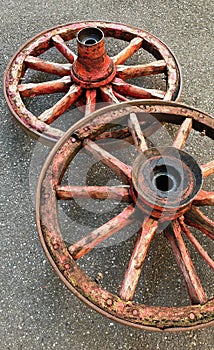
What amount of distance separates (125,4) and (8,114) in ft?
4.42

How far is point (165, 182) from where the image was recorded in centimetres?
162

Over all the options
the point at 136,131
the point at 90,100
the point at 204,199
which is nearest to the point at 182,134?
the point at 136,131

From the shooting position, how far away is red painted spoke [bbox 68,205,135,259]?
1.49 meters

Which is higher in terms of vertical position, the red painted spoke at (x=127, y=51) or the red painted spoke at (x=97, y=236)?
the red painted spoke at (x=127, y=51)

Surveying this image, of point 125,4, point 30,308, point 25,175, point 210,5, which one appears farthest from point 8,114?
point 210,5

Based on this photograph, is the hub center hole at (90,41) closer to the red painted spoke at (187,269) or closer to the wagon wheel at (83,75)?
the wagon wheel at (83,75)

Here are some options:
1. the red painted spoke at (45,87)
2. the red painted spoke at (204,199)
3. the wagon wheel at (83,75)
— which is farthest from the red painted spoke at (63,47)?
the red painted spoke at (204,199)

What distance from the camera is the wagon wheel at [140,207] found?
1.40 metres

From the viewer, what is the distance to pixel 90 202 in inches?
82.0

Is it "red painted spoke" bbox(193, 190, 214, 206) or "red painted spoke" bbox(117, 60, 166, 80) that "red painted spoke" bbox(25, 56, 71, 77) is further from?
"red painted spoke" bbox(193, 190, 214, 206)

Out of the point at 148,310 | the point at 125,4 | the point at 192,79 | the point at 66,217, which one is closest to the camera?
the point at 148,310

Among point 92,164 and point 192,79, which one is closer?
point 92,164

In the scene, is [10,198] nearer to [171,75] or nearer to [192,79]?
[171,75]

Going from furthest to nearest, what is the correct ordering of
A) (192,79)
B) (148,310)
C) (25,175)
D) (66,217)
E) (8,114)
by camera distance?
1. (192,79)
2. (8,114)
3. (25,175)
4. (66,217)
5. (148,310)
